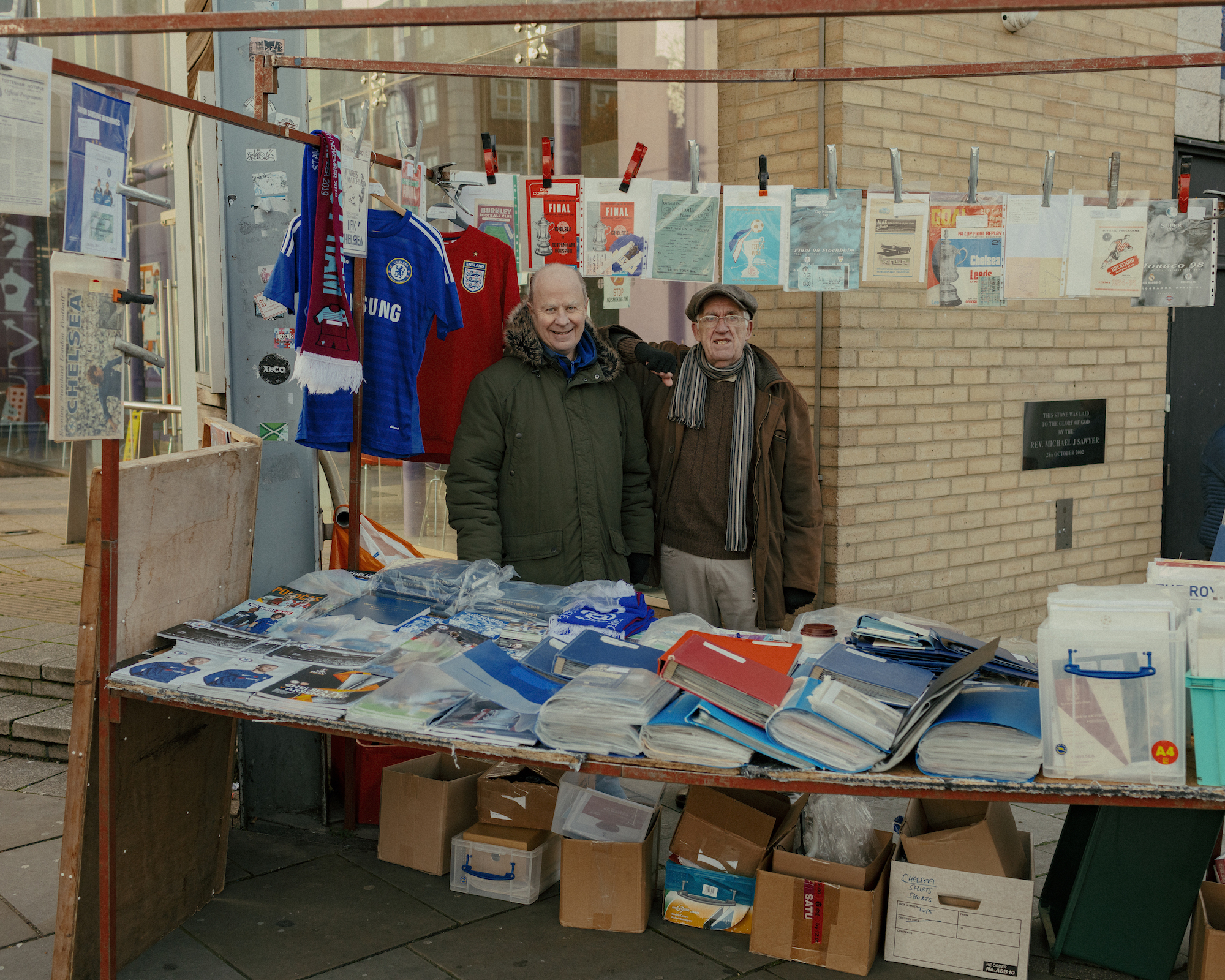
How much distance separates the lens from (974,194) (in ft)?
13.0

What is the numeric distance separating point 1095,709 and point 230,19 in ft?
7.70

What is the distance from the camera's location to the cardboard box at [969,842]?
118 inches

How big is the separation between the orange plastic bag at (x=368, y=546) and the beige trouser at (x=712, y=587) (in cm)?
111

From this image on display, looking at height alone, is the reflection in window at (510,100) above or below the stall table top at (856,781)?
above

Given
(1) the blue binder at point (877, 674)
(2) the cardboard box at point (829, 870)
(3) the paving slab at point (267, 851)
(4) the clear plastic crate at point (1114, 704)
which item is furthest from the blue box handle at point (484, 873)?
(4) the clear plastic crate at point (1114, 704)

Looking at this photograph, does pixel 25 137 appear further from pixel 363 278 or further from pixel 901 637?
pixel 901 637

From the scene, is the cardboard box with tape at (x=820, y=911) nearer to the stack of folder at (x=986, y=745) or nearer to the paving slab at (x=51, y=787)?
the stack of folder at (x=986, y=745)

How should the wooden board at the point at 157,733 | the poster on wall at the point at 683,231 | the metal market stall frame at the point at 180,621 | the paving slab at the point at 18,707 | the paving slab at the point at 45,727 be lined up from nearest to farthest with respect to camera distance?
the metal market stall frame at the point at 180,621, the wooden board at the point at 157,733, the poster on wall at the point at 683,231, the paving slab at the point at 45,727, the paving slab at the point at 18,707

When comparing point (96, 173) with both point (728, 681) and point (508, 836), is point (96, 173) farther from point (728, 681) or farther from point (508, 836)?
point (508, 836)

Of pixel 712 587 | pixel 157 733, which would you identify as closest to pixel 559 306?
pixel 712 587

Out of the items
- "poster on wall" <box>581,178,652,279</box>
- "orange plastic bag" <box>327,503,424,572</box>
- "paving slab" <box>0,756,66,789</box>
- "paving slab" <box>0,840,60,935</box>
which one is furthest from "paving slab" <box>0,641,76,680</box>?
"poster on wall" <box>581,178,652,279</box>

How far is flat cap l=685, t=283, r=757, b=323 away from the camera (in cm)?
393

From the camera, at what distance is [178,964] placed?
3104 mm

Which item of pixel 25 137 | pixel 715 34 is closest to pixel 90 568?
pixel 25 137
